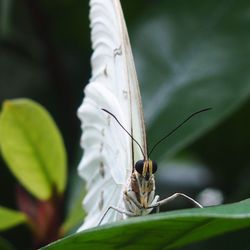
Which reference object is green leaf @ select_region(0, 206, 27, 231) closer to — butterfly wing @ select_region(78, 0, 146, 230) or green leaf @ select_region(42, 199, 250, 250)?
butterfly wing @ select_region(78, 0, 146, 230)

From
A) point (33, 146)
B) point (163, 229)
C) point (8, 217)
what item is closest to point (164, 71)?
point (33, 146)

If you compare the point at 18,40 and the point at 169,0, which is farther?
the point at 18,40

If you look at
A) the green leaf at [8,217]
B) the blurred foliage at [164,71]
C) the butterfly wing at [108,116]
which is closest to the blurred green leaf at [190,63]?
the blurred foliage at [164,71]

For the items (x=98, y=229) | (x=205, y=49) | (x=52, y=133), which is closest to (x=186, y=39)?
(x=205, y=49)

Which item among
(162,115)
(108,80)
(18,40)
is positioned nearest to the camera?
(108,80)

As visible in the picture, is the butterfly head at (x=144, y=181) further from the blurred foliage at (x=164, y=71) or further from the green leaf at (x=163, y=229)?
the green leaf at (x=163, y=229)

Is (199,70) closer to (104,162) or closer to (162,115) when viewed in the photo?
(162,115)
